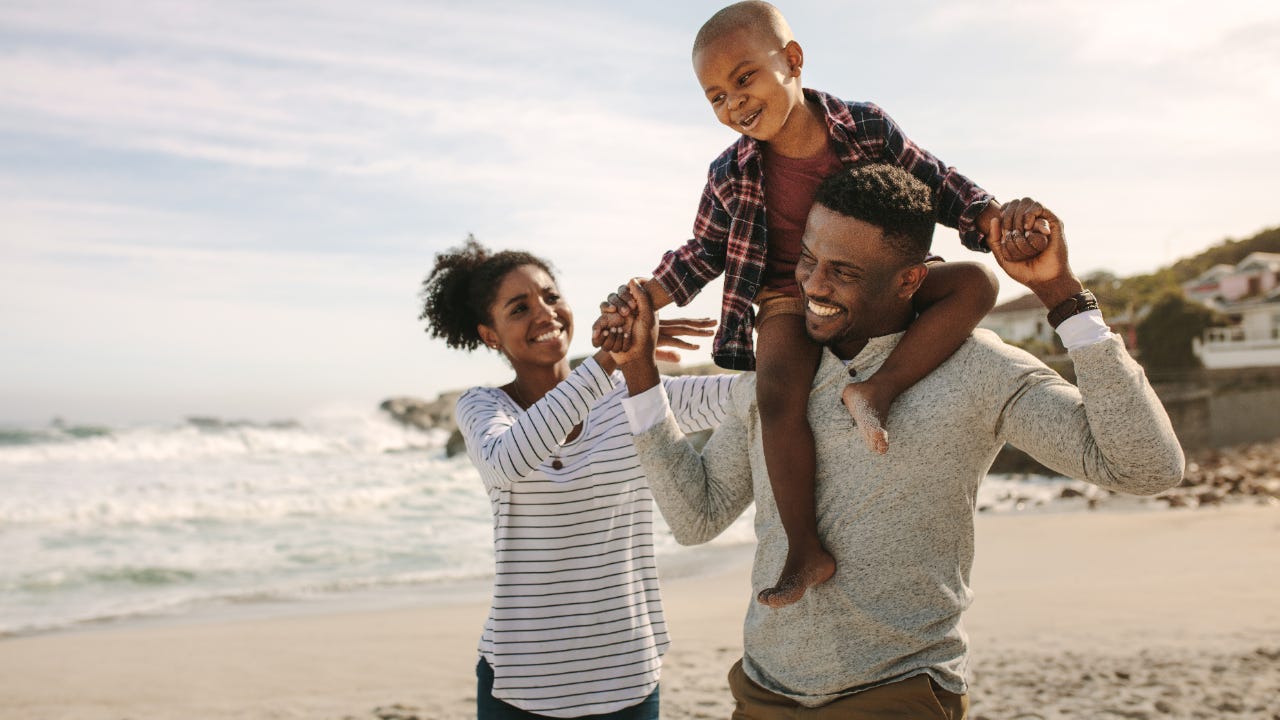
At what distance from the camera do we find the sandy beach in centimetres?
647

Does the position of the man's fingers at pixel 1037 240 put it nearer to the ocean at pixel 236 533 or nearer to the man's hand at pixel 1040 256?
the man's hand at pixel 1040 256

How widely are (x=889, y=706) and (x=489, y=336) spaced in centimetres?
204

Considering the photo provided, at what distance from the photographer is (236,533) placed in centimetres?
1347

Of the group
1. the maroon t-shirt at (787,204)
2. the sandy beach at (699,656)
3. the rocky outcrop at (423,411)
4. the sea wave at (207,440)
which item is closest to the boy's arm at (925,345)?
the maroon t-shirt at (787,204)

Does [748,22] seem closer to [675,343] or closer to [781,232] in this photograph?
[781,232]

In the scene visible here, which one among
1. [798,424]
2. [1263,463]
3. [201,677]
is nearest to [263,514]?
[201,677]

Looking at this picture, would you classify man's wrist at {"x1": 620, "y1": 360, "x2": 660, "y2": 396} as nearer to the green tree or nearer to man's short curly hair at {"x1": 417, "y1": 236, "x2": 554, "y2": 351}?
man's short curly hair at {"x1": 417, "y1": 236, "x2": 554, "y2": 351}

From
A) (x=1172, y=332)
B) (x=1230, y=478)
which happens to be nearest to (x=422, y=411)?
(x=1172, y=332)

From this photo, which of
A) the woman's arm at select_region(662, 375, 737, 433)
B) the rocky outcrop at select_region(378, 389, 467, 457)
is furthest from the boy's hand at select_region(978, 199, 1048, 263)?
the rocky outcrop at select_region(378, 389, 467, 457)

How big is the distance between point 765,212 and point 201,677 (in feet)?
22.0

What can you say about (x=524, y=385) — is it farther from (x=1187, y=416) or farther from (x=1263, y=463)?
(x=1187, y=416)

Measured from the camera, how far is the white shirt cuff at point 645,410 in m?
2.25

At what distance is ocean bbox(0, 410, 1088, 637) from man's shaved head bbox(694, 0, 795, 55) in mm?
8469

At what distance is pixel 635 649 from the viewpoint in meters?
2.88
